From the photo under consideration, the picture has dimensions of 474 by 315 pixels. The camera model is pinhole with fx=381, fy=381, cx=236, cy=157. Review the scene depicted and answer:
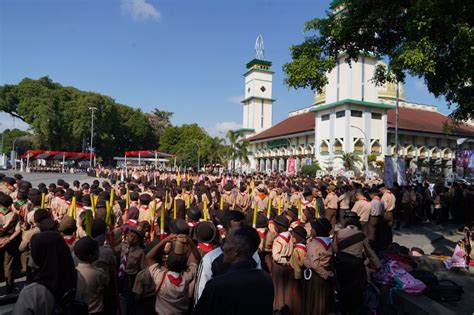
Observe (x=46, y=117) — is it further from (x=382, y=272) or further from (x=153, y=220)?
(x=382, y=272)

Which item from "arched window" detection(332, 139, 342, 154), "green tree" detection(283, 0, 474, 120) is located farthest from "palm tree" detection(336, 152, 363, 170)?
"green tree" detection(283, 0, 474, 120)

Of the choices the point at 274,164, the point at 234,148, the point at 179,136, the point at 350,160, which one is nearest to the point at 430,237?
the point at 350,160

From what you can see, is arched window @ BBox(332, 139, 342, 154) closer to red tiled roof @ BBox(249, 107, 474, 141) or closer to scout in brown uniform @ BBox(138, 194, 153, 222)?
red tiled roof @ BBox(249, 107, 474, 141)

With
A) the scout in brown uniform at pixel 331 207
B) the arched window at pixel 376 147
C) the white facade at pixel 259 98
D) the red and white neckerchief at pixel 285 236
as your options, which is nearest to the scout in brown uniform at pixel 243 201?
the scout in brown uniform at pixel 331 207

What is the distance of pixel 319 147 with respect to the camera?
4225cm

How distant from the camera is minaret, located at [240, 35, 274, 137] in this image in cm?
6294

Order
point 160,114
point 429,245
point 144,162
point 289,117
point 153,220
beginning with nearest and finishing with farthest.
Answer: point 153,220 → point 429,245 → point 144,162 → point 289,117 → point 160,114

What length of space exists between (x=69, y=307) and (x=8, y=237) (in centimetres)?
331

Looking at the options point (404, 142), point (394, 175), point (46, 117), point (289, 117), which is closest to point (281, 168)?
point (289, 117)

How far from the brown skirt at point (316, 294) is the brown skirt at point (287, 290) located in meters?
0.11

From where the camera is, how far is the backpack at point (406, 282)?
216 inches

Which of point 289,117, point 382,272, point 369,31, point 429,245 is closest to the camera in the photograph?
point 382,272

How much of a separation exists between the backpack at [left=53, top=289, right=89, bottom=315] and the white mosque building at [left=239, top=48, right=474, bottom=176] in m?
29.5

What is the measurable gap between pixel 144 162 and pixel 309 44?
131 feet
